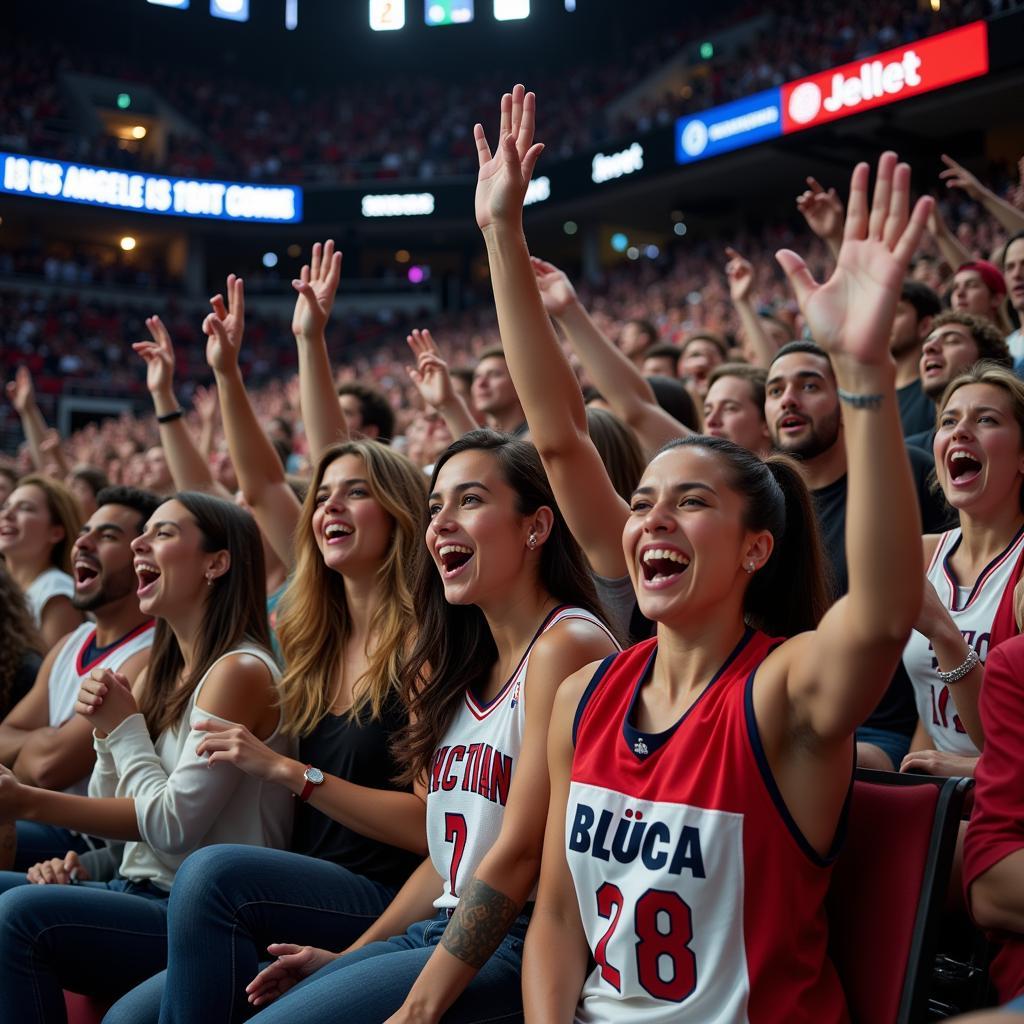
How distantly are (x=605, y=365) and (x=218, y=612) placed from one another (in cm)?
135

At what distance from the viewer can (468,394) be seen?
6184mm

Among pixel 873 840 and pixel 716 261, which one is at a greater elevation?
pixel 716 261

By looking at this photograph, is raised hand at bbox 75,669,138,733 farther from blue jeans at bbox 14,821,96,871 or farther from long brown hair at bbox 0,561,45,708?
long brown hair at bbox 0,561,45,708

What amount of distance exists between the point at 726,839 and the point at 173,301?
26.9m

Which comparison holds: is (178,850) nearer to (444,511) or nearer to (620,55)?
(444,511)

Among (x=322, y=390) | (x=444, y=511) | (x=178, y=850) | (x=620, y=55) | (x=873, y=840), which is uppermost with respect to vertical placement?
(x=620, y=55)

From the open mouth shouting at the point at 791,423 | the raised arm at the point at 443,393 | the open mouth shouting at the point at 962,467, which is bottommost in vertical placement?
the open mouth shouting at the point at 962,467

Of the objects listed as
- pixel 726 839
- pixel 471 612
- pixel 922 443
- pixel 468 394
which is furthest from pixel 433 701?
pixel 468 394

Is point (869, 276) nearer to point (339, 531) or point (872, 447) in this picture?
point (872, 447)

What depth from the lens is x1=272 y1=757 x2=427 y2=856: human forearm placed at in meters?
2.69

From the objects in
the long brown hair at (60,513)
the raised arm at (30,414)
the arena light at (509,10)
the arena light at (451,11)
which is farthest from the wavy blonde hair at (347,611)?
the arena light at (451,11)

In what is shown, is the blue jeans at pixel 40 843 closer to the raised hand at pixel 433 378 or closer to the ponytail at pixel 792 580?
the raised hand at pixel 433 378

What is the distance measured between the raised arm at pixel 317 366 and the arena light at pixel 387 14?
89.6 feet

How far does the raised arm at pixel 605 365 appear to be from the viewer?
3.18 meters
